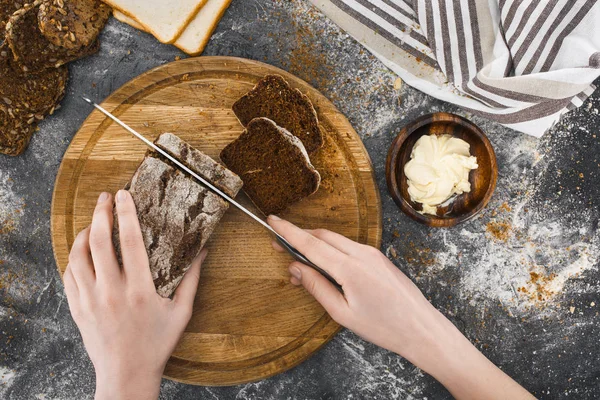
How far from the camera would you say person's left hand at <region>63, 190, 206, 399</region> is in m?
2.18

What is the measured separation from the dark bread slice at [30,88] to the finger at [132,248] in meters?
0.86

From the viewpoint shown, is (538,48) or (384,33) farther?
(384,33)

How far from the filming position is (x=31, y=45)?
239 centimetres

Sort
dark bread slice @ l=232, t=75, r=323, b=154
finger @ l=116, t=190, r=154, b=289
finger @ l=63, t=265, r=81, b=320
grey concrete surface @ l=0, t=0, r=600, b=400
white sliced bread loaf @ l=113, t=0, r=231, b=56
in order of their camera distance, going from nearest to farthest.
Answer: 1. finger @ l=116, t=190, r=154, b=289
2. finger @ l=63, t=265, r=81, b=320
3. dark bread slice @ l=232, t=75, r=323, b=154
4. white sliced bread loaf @ l=113, t=0, r=231, b=56
5. grey concrete surface @ l=0, t=0, r=600, b=400

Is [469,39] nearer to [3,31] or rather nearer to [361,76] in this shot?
[361,76]

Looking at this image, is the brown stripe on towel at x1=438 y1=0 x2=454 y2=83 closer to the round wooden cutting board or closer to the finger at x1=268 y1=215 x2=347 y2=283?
the round wooden cutting board

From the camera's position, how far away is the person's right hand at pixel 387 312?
218 centimetres

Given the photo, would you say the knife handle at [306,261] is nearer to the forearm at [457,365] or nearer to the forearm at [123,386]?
the forearm at [457,365]

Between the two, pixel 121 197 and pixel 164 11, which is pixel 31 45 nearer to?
pixel 164 11

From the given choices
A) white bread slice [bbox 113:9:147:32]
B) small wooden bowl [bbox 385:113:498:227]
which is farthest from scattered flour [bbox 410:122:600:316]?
white bread slice [bbox 113:9:147:32]

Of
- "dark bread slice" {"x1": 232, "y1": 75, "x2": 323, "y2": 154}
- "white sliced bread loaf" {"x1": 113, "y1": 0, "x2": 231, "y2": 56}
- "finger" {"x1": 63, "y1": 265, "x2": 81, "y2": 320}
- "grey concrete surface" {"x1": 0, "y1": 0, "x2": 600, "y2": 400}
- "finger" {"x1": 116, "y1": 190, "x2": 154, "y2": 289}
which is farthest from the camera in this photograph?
"grey concrete surface" {"x1": 0, "y1": 0, "x2": 600, "y2": 400}

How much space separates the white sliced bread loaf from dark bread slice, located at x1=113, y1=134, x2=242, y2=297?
61 cm

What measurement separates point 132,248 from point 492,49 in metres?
2.24

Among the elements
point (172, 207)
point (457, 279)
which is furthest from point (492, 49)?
point (172, 207)
